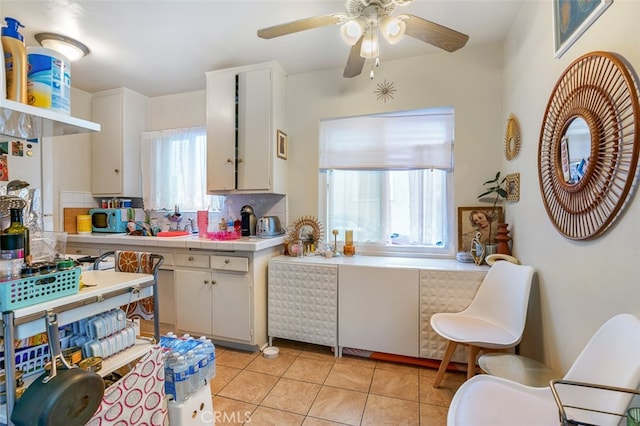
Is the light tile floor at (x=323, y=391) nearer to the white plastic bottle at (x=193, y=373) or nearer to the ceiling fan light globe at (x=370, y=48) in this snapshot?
the white plastic bottle at (x=193, y=373)

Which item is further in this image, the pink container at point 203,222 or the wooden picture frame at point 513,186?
the pink container at point 203,222

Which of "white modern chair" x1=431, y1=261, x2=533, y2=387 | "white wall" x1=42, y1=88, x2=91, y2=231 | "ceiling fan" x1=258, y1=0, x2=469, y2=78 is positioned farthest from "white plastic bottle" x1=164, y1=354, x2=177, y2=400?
"white wall" x1=42, y1=88, x2=91, y2=231

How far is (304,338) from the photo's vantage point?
2.37 meters

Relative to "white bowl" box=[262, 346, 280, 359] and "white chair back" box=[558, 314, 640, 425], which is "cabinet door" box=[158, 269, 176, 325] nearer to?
"white bowl" box=[262, 346, 280, 359]

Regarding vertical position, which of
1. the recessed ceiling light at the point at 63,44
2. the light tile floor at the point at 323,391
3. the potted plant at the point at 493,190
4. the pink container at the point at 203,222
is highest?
the recessed ceiling light at the point at 63,44

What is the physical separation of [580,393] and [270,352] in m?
1.93

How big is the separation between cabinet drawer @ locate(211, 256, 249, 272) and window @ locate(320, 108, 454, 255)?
2.83 feet

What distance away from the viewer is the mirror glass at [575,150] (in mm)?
1200

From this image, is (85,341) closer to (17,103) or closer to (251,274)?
(17,103)

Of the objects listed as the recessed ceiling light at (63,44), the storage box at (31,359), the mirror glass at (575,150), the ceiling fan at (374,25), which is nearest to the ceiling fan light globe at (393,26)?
the ceiling fan at (374,25)

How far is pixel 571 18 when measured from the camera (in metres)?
1.29

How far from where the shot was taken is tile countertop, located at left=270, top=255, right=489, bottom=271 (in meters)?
2.11

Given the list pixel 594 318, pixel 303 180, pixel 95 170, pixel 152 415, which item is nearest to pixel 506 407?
pixel 594 318

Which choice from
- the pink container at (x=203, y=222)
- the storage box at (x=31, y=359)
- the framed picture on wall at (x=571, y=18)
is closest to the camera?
the storage box at (x=31, y=359)
